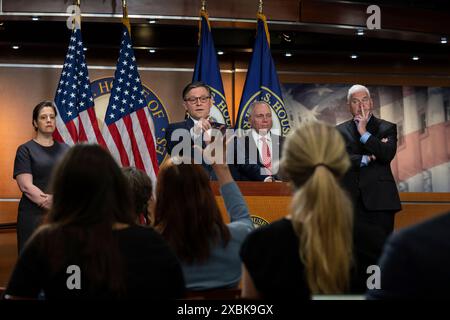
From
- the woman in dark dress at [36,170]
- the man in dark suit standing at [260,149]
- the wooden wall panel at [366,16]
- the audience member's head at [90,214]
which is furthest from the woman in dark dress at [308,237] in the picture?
the wooden wall panel at [366,16]

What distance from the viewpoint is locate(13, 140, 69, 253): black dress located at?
533 centimetres

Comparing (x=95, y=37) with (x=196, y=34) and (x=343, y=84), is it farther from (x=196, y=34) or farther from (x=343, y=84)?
(x=343, y=84)

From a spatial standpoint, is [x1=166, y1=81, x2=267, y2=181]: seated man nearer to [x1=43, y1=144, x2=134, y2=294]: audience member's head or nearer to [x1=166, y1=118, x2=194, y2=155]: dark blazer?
[x1=166, y1=118, x2=194, y2=155]: dark blazer

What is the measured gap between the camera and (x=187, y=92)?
5391 millimetres

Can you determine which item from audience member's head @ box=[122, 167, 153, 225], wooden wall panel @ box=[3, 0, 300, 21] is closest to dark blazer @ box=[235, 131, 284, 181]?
wooden wall panel @ box=[3, 0, 300, 21]

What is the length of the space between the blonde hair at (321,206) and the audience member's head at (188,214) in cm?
53

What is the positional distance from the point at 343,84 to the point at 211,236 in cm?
549

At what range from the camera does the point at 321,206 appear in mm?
1997

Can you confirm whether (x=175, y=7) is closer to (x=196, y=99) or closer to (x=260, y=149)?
(x=196, y=99)

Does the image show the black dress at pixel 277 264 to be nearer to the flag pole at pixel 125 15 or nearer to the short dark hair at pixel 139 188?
the short dark hair at pixel 139 188

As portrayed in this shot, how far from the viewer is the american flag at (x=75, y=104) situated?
5918 millimetres

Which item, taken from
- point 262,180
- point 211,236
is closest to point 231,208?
point 211,236

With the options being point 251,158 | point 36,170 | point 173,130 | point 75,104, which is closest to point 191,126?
point 173,130
